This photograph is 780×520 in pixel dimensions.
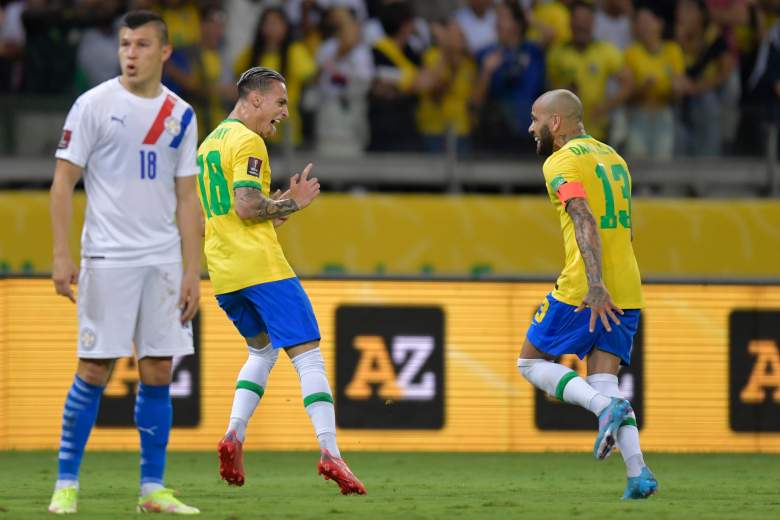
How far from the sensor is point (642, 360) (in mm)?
10648

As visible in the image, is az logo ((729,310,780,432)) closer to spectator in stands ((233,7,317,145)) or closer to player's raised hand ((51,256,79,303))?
spectator in stands ((233,7,317,145))

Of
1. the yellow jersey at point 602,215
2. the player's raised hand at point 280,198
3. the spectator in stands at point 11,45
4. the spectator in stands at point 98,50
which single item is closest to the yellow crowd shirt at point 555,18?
the spectator in stands at point 98,50

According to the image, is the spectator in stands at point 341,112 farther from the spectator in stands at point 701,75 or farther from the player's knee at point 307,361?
the player's knee at point 307,361

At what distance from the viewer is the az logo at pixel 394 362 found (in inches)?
417

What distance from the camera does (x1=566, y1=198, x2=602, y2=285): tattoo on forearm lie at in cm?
740

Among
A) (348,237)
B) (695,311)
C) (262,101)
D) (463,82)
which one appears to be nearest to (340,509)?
(262,101)

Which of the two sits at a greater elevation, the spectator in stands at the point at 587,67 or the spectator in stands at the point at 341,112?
the spectator in stands at the point at 587,67

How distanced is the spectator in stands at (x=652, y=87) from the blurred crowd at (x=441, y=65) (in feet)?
0.04

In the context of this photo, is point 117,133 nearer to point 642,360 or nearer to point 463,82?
point 642,360

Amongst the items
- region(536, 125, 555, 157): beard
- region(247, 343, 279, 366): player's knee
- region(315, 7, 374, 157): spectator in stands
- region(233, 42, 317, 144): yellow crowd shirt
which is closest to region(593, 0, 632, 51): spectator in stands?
region(315, 7, 374, 157): spectator in stands

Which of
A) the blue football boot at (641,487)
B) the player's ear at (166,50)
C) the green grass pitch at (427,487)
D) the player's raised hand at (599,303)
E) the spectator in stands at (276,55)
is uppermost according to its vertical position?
the spectator in stands at (276,55)

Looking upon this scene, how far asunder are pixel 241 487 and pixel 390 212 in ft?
16.1

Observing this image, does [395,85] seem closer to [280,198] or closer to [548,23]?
[548,23]

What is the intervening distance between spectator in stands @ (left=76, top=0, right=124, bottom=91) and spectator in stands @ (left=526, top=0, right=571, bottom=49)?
11.6 ft
